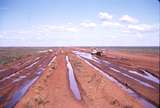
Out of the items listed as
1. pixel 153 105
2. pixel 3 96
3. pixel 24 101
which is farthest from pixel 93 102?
pixel 3 96

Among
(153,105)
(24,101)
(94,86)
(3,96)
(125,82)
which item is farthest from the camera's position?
(125,82)

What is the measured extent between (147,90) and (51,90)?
5734 millimetres

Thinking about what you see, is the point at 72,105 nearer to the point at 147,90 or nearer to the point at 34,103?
the point at 34,103

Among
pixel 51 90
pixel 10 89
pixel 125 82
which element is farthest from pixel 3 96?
pixel 125 82

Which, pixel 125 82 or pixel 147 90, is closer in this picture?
pixel 147 90

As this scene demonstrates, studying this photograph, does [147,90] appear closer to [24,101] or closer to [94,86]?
[94,86]

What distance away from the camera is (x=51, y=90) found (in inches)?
523

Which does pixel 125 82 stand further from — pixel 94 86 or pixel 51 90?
pixel 51 90

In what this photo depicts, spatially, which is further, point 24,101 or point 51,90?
point 51,90

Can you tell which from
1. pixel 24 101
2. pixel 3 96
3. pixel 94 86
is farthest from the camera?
pixel 94 86

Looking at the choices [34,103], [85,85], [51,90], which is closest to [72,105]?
[34,103]

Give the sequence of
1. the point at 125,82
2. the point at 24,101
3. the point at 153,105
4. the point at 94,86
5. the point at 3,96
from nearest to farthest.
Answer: the point at 153,105, the point at 24,101, the point at 3,96, the point at 94,86, the point at 125,82

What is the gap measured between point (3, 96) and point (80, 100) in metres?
4.72

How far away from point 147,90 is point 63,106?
550cm
